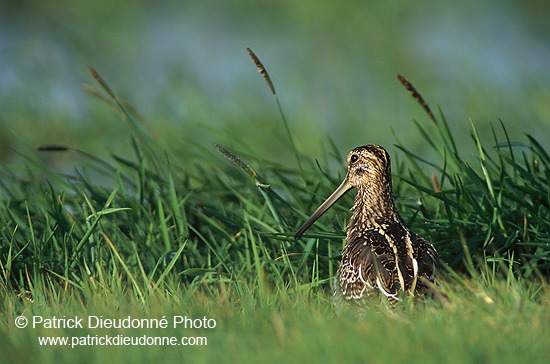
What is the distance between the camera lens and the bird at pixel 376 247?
145 inches

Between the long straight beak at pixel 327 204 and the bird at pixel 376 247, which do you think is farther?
the long straight beak at pixel 327 204

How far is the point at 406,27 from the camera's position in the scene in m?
11.8

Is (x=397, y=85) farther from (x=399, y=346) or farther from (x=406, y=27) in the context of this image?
(x=399, y=346)

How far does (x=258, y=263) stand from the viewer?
4.03 m

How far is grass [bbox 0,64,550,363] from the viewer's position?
288 cm

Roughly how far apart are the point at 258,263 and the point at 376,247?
0.64 m

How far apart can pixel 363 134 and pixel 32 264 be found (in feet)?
18.0
